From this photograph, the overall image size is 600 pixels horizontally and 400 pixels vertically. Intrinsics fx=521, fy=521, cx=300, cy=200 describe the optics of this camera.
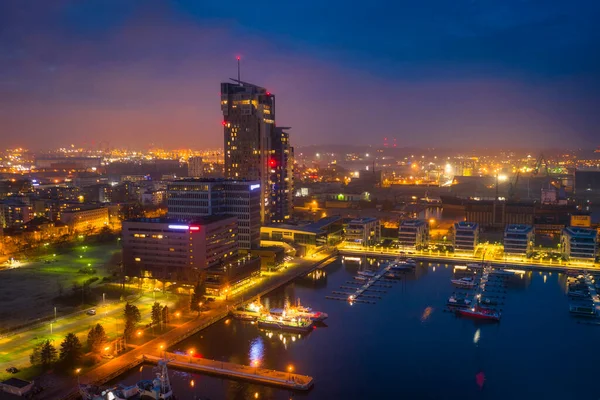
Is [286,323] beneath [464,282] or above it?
beneath

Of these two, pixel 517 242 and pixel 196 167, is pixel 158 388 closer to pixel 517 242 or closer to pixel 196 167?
pixel 517 242

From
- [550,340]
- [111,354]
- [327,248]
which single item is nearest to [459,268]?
[327,248]

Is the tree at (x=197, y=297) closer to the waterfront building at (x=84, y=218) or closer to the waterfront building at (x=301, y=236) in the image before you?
the waterfront building at (x=301, y=236)

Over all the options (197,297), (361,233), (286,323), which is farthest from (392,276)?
(197,297)

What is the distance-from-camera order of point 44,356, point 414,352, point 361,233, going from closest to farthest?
point 44,356, point 414,352, point 361,233

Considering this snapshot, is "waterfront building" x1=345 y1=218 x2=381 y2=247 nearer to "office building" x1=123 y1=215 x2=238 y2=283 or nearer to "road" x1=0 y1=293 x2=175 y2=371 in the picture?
"office building" x1=123 y1=215 x2=238 y2=283

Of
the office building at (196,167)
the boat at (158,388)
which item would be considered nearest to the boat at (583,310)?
the boat at (158,388)

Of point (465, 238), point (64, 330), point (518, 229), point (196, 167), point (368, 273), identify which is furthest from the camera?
point (196, 167)
